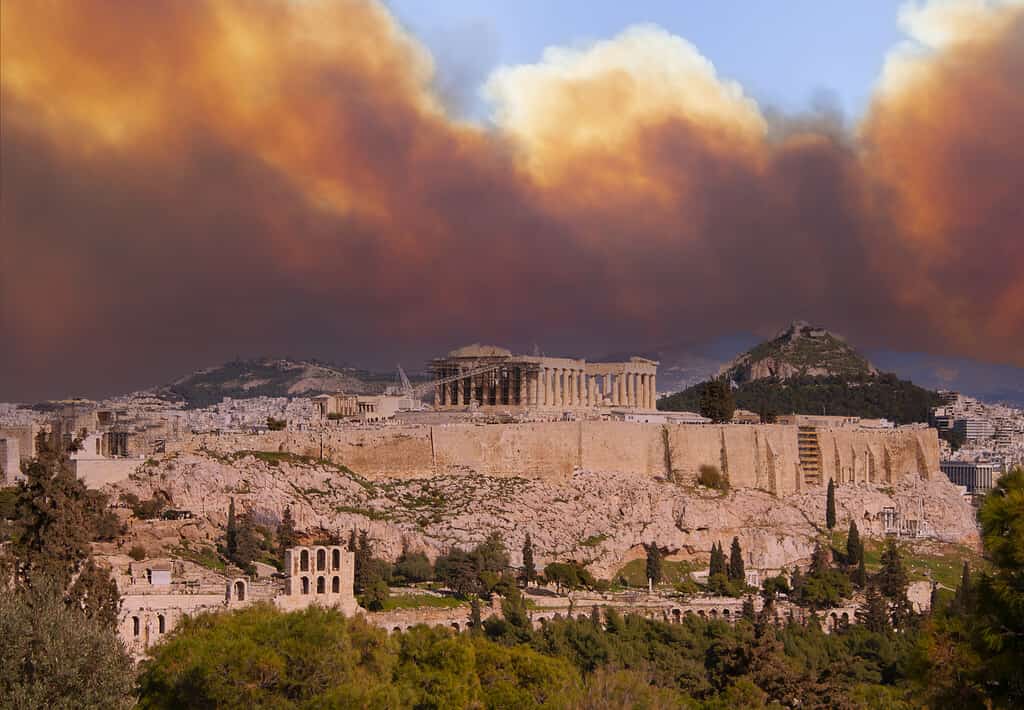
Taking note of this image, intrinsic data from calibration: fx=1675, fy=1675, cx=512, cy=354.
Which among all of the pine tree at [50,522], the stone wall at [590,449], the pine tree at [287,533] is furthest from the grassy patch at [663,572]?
the pine tree at [50,522]

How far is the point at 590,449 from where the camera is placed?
67.6 meters

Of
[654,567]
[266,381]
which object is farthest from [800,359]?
[654,567]

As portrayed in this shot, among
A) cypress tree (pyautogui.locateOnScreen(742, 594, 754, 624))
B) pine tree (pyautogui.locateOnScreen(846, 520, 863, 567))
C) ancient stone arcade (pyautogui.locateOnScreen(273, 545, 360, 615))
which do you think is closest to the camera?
ancient stone arcade (pyautogui.locateOnScreen(273, 545, 360, 615))

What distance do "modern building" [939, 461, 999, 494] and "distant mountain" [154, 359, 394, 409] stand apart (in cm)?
4681

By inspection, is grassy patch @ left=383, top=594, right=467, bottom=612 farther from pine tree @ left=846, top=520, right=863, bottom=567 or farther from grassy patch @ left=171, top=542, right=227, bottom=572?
pine tree @ left=846, top=520, right=863, bottom=567

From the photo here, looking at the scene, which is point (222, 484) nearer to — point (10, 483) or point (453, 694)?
point (10, 483)

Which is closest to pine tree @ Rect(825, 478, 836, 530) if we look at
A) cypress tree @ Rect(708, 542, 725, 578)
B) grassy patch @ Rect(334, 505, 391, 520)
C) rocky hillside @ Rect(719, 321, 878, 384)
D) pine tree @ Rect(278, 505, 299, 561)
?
cypress tree @ Rect(708, 542, 725, 578)

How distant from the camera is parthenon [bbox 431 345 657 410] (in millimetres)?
77250

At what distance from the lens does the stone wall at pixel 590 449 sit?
198ft

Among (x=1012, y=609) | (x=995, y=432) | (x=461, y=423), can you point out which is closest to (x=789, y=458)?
(x=461, y=423)

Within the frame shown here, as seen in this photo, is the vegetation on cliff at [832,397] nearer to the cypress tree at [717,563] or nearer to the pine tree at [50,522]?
the cypress tree at [717,563]

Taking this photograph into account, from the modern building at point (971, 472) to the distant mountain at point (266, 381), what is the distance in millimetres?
46808

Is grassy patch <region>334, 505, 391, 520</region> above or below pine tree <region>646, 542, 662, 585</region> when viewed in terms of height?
above

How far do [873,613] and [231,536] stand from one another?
2064 centimetres
